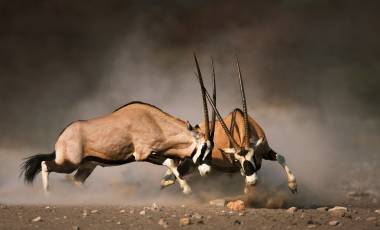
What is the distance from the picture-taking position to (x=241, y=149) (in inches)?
441

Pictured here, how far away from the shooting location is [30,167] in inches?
493

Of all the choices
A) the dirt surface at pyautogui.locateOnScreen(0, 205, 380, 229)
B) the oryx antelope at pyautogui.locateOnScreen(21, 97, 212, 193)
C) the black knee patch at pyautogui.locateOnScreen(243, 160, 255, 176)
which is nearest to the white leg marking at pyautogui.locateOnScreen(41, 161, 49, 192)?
the oryx antelope at pyautogui.locateOnScreen(21, 97, 212, 193)

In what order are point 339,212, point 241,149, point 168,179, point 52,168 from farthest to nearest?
point 168,179
point 52,168
point 241,149
point 339,212

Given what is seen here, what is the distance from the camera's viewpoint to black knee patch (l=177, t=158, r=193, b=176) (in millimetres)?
12783

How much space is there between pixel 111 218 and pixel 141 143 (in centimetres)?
363

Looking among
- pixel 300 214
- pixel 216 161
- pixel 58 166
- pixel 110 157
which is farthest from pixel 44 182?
pixel 300 214

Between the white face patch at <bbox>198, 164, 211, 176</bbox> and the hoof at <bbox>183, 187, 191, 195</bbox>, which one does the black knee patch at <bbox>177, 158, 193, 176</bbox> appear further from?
the hoof at <bbox>183, 187, 191, 195</bbox>

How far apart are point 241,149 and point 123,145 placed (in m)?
2.49

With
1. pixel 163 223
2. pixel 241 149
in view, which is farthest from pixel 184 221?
pixel 241 149

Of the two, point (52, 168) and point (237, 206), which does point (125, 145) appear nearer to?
point (52, 168)

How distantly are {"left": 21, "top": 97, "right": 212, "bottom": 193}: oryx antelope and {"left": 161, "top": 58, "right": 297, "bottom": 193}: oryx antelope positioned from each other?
44cm

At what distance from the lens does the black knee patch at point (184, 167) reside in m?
12.8

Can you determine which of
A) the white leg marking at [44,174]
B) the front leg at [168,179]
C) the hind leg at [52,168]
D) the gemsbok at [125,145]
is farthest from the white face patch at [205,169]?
the white leg marking at [44,174]

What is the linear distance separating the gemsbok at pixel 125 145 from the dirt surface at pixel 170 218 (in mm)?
2269
